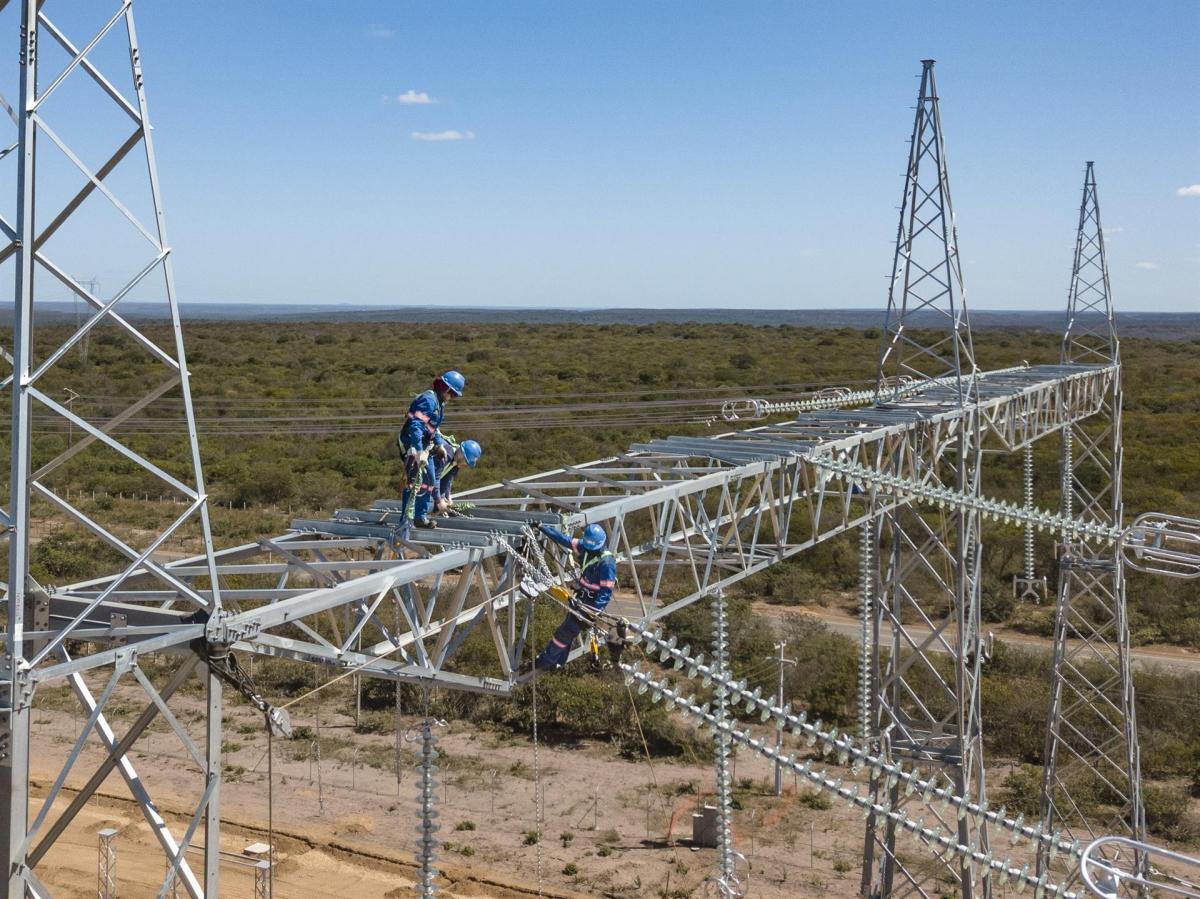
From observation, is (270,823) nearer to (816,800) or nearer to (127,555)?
(127,555)

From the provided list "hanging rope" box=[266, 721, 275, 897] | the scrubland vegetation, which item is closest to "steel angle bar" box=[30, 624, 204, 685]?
"hanging rope" box=[266, 721, 275, 897]

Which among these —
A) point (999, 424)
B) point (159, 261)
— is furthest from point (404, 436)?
point (999, 424)

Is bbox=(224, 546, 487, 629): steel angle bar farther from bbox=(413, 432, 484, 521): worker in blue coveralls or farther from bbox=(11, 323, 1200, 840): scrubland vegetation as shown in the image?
bbox=(11, 323, 1200, 840): scrubland vegetation

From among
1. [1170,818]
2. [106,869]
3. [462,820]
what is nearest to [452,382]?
[106,869]

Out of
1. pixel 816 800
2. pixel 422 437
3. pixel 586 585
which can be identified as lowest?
pixel 816 800

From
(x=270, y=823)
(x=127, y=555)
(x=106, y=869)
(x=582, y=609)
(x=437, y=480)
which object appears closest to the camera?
(x=127, y=555)

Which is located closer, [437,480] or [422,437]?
[422,437]

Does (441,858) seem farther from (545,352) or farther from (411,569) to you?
(545,352)

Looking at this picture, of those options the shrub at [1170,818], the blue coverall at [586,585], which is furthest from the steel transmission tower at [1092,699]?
the blue coverall at [586,585]
